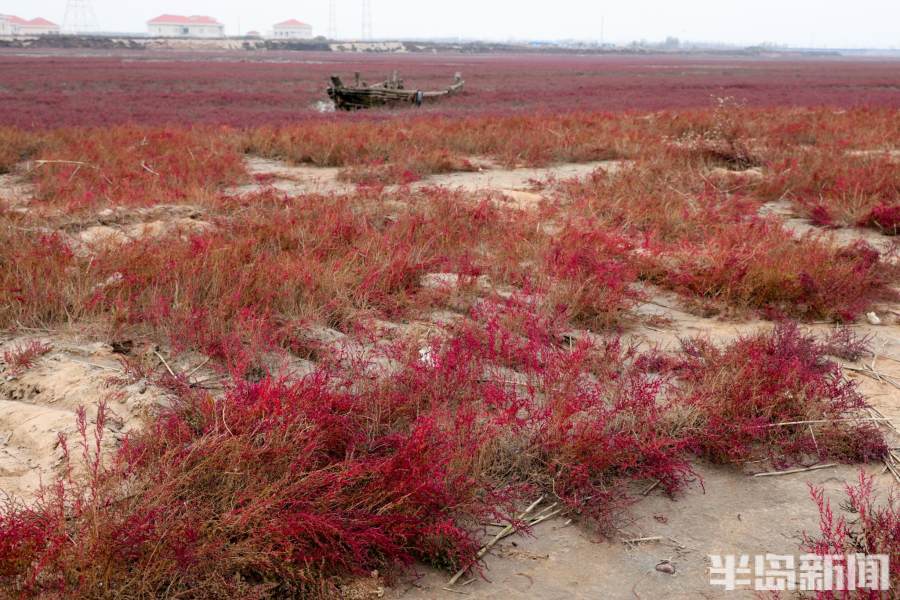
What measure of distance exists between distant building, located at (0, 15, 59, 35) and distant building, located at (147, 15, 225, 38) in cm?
2107

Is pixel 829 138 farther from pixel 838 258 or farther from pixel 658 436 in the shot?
pixel 658 436

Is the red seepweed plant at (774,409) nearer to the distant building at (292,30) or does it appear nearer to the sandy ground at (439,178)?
the sandy ground at (439,178)

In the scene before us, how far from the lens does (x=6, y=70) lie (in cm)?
3775

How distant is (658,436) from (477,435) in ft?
3.37

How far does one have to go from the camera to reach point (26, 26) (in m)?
161

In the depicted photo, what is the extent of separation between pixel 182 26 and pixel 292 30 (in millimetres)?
30115

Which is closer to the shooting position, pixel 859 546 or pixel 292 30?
pixel 859 546

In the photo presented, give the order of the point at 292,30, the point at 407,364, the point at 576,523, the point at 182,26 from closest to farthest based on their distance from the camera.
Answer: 1. the point at 576,523
2. the point at 407,364
3. the point at 182,26
4. the point at 292,30

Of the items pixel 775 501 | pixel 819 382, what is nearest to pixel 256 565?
pixel 775 501

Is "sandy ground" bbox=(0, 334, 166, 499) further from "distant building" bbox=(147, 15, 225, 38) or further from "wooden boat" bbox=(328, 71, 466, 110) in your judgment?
"distant building" bbox=(147, 15, 225, 38)

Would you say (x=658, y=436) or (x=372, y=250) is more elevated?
(x=372, y=250)

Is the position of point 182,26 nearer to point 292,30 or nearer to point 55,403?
point 292,30

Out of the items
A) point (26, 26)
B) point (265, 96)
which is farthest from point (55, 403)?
point (26, 26)

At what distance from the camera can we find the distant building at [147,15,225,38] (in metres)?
161
